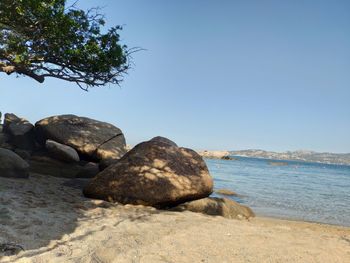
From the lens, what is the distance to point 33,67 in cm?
1219

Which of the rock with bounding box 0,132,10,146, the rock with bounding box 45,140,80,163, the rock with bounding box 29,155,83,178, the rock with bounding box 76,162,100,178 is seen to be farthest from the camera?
the rock with bounding box 0,132,10,146

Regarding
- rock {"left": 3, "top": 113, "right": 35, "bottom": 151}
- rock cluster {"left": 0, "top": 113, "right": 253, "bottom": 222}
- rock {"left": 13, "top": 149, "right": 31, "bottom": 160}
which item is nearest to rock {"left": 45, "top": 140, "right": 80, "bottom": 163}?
rock cluster {"left": 0, "top": 113, "right": 253, "bottom": 222}

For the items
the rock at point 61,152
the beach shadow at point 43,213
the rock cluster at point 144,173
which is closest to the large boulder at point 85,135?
the rock cluster at point 144,173

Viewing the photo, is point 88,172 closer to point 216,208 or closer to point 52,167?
point 52,167

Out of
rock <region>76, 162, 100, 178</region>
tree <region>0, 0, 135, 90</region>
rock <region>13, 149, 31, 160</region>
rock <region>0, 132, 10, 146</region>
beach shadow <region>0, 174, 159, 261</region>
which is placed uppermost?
tree <region>0, 0, 135, 90</region>

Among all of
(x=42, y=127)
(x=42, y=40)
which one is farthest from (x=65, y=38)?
(x=42, y=127)

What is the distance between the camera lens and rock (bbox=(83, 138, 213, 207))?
9.87 metres

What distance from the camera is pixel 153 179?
1012 cm

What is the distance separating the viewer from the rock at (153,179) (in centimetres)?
987

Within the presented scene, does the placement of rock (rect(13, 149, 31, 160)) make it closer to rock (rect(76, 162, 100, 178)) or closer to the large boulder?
the large boulder

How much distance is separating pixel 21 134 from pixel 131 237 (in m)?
12.4

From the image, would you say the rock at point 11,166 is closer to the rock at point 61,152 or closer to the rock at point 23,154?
the rock at point 61,152

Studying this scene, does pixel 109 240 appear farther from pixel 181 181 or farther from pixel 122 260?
pixel 181 181

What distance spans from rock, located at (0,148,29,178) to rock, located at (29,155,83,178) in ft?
7.39
